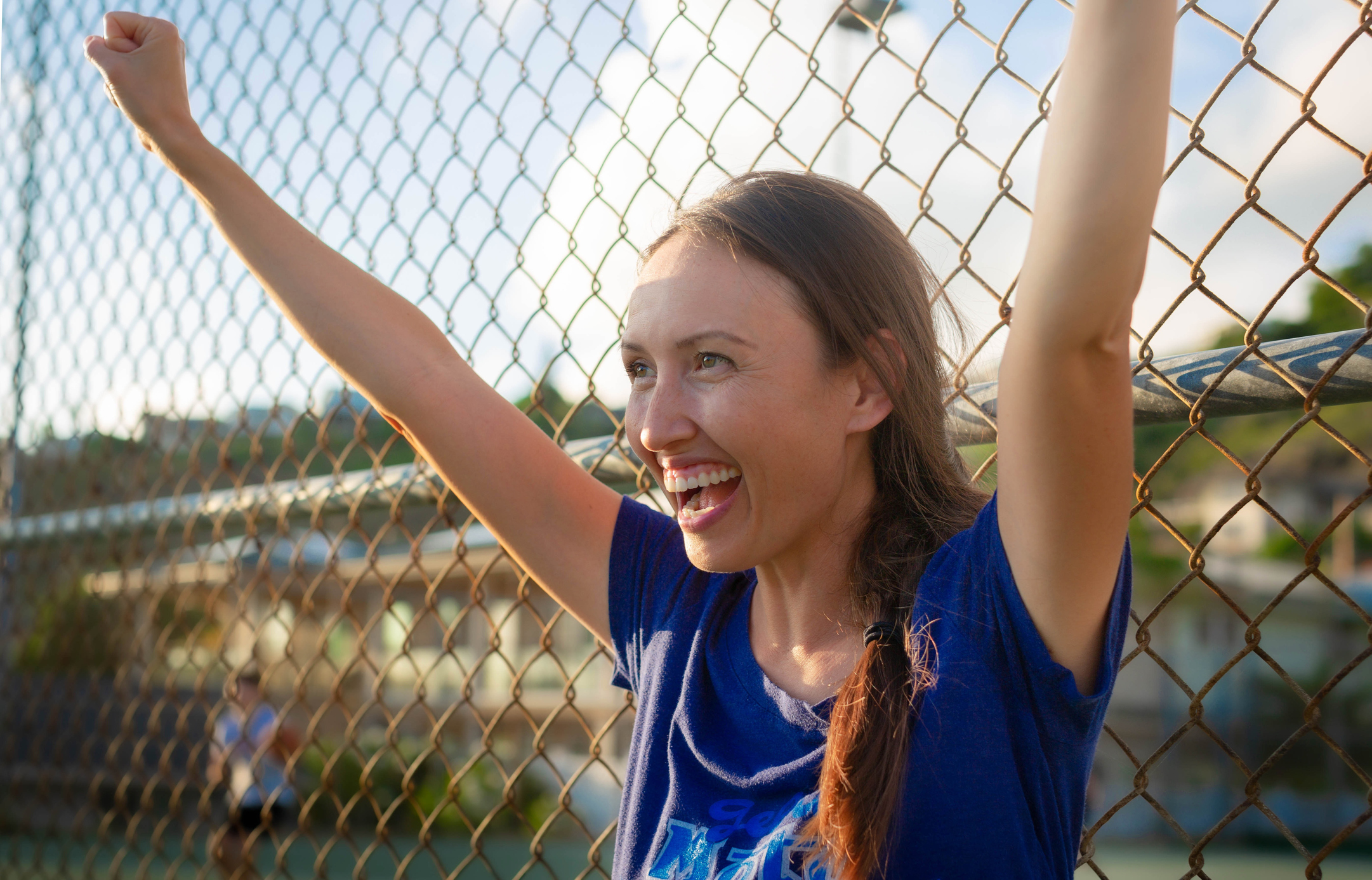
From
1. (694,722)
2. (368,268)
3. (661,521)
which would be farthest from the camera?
(368,268)

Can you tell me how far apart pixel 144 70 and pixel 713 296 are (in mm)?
1132

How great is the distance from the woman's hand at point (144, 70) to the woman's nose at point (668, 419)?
1.04 metres

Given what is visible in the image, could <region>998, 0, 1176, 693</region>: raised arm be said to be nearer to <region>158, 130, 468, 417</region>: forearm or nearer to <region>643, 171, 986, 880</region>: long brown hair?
<region>643, 171, 986, 880</region>: long brown hair

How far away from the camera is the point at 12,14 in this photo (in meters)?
3.77

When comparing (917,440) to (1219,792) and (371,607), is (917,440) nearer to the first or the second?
(371,607)

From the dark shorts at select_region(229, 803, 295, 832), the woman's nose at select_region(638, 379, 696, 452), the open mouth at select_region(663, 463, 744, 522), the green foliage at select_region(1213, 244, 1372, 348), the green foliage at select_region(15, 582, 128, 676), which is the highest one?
the green foliage at select_region(1213, 244, 1372, 348)

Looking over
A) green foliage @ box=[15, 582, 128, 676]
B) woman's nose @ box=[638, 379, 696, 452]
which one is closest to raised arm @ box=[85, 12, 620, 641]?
woman's nose @ box=[638, 379, 696, 452]

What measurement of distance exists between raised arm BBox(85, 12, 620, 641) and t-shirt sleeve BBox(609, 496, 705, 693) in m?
0.03

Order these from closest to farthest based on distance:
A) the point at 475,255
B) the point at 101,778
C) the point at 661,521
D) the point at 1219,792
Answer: the point at 661,521
the point at 475,255
the point at 101,778
the point at 1219,792

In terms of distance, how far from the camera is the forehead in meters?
1.29

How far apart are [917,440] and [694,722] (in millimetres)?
484

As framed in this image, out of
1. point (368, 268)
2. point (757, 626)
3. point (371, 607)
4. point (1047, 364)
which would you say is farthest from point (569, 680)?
point (371, 607)

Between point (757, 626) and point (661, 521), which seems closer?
point (757, 626)

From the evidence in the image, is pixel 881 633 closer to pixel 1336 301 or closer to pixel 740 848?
pixel 740 848
